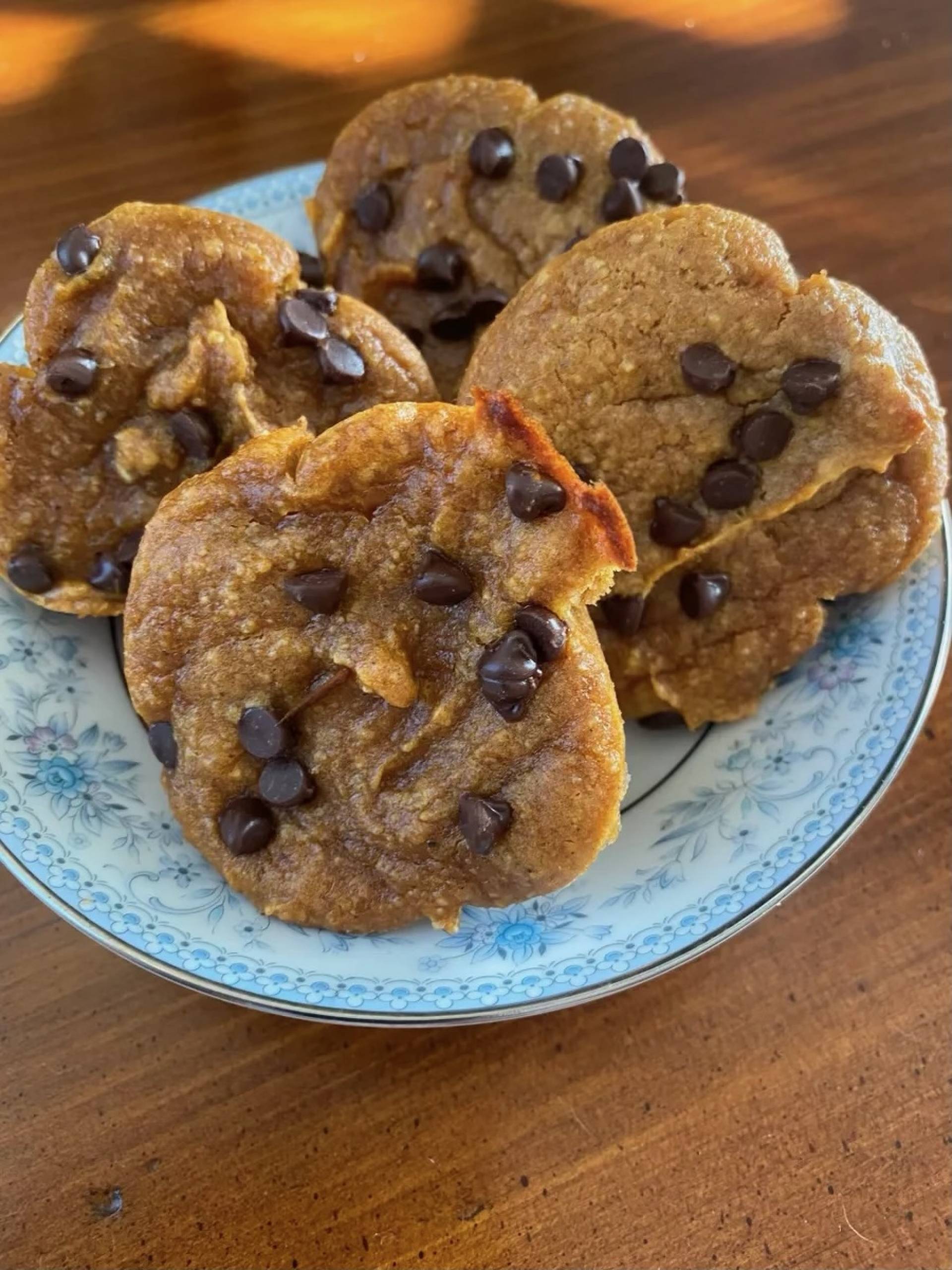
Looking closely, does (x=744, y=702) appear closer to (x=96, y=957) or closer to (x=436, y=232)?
(x=436, y=232)

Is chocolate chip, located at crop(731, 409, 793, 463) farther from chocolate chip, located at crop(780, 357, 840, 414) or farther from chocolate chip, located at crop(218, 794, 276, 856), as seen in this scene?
chocolate chip, located at crop(218, 794, 276, 856)

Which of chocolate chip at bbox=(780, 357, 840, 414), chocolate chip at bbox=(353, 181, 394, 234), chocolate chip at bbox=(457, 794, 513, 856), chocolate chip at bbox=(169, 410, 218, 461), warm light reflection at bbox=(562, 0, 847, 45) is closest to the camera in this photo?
chocolate chip at bbox=(457, 794, 513, 856)

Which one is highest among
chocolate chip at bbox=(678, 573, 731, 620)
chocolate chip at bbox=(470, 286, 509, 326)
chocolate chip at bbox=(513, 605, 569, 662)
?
chocolate chip at bbox=(470, 286, 509, 326)

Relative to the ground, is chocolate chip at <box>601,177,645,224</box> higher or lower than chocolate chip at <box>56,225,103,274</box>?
lower

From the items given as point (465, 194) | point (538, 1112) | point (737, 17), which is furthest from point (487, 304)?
point (737, 17)

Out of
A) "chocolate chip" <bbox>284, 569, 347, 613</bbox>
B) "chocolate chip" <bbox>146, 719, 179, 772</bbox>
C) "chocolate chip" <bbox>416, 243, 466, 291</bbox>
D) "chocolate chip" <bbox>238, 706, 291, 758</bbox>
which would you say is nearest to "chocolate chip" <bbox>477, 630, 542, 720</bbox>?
"chocolate chip" <bbox>284, 569, 347, 613</bbox>

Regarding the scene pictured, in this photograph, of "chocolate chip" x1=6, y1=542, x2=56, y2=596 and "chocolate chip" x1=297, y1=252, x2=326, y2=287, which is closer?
"chocolate chip" x1=6, y1=542, x2=56, y2=596

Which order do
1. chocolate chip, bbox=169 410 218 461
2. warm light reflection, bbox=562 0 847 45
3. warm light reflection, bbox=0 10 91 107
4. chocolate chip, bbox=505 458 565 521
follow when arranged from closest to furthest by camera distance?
1. chocolate chip, bbox=505 458 565 521
2. chocolate chip, bbox=169 410 218 461
3. warm light reflection, bbox=0 10 91 107
4. warm light reflection, bbox=562 0 847 45

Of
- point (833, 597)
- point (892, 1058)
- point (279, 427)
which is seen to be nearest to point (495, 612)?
point (279, 427)
